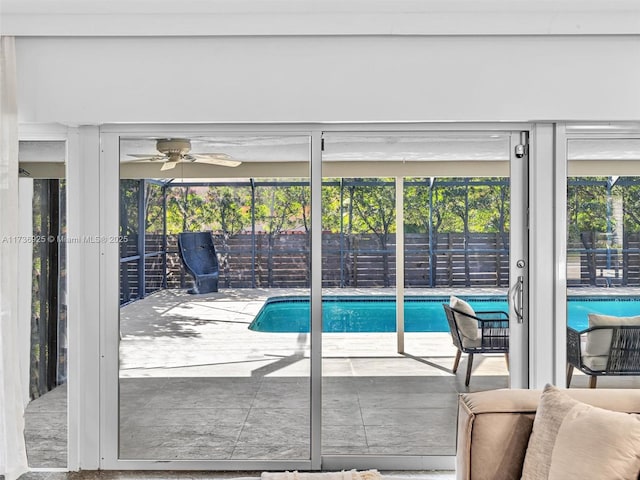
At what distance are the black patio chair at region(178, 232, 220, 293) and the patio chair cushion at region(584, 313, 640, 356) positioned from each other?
2131 millimetres

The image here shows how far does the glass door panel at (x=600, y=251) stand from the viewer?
10.6 feet

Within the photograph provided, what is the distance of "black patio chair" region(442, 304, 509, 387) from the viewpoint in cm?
331

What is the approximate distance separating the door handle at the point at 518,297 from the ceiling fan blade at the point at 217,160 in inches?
67.9

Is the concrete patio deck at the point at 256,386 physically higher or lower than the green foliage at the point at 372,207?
lower

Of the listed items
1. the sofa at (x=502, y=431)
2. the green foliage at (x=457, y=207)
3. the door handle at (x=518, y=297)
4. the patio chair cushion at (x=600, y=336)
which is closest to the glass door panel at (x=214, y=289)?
the green foliage at (x=457, y=207)

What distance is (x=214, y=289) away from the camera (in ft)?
10.9

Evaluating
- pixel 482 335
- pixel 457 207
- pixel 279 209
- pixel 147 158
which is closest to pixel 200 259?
pixel 279 209

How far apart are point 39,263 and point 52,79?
1037 mm

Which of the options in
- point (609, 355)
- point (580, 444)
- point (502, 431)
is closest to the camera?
point (580, 444)

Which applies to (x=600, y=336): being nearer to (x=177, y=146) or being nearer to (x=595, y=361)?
(x=595, y=361)

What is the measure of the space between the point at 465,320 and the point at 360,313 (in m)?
0.61

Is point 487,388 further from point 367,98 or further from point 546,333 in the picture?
point 367,98

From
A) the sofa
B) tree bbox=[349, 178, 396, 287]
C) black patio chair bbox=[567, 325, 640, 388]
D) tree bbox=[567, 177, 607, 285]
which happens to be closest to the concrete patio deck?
tree bbox=[349, 178, 396, 287]

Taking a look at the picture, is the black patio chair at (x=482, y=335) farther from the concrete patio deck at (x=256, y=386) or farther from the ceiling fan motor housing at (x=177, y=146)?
the ceiling fan motor housing at (x=177, y=146)
